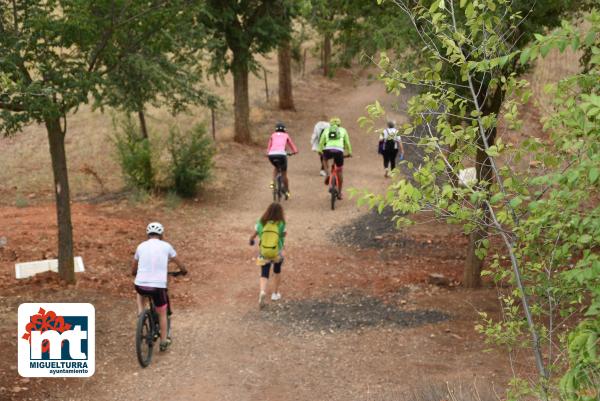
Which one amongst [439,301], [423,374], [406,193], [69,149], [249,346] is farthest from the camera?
[69,149]

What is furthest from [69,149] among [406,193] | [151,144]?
[406,193]

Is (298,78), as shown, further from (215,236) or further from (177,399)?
(177,399)

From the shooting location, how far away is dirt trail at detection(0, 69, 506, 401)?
8.09 m

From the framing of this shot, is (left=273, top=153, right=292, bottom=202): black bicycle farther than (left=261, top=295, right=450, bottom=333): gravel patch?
Yes

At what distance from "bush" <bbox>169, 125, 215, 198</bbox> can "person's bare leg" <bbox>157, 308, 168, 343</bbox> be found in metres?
8.14

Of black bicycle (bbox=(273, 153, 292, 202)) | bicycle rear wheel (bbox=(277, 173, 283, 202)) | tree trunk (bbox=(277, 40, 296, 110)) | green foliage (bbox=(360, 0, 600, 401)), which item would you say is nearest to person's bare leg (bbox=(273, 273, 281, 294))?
green foliage (bbox=(360, 0, 600, 401))

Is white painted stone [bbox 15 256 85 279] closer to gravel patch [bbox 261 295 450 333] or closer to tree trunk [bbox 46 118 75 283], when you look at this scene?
tree trunk [bbox 46 118 75 283]

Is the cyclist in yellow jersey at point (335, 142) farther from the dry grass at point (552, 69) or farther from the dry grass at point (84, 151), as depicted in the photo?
the dry grass at point (552, 69)

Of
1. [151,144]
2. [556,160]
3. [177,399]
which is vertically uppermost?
[556,160]

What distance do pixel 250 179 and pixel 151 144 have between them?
9.63 feet

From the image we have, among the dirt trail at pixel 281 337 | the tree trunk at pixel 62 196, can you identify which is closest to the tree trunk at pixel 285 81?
the dirt trail at pixel 281 337

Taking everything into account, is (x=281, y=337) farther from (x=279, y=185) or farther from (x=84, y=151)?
(x=84, y=151)

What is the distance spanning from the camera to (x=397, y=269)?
12.6 meters

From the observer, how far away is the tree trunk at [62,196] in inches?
400
